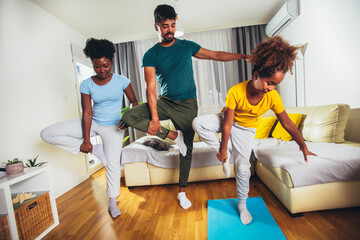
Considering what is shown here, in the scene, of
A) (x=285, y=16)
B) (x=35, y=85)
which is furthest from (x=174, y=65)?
(x=285, y=16)

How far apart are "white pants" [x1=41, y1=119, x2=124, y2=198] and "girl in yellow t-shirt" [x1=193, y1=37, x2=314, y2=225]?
30.7 inches

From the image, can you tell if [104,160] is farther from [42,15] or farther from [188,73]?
[42,15]

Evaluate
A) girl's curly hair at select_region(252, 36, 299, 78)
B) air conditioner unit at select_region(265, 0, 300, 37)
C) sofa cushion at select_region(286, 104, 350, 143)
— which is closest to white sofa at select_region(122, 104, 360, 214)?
sofa cushion at select_region(286, 104, 350, 143)

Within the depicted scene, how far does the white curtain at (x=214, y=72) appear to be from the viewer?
3.83m

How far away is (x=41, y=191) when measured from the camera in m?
1.62

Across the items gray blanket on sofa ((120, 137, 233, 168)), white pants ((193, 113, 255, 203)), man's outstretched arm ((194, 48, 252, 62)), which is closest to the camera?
white pants ((193, 113, 255, 203))

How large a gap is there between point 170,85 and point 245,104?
64cm

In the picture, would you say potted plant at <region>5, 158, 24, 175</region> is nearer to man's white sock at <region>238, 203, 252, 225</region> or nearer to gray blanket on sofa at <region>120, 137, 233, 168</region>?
gray blanket on sofa at <region>120, 137, 233, 168</region>

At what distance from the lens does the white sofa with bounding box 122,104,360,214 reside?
1405 millimetres

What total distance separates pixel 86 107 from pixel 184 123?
0.89m

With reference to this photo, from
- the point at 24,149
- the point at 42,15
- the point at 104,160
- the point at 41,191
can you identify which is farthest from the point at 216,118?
the point at 42,15

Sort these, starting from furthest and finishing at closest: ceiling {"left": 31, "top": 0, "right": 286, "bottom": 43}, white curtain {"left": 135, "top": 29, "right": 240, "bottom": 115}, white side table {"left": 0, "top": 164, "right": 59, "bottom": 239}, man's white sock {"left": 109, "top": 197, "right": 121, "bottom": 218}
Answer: white curtain {"left": 135, "top": 29, "right": 240, "bottom": 115} < ceiling {"left": 31, "top": 0, "right": 286, "bottom": 43} < man's white sock {"left": 109, "top": 197, "right": 121, "bottom": 218} < white side table {"left": 0, "top": 164, "right": 59, "bottom": 239}

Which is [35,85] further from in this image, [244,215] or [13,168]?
[244,215]

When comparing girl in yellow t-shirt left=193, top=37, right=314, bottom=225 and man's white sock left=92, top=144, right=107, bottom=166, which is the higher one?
girl in yellow t-shirt left=193, top=37, right=314, bottom=225
